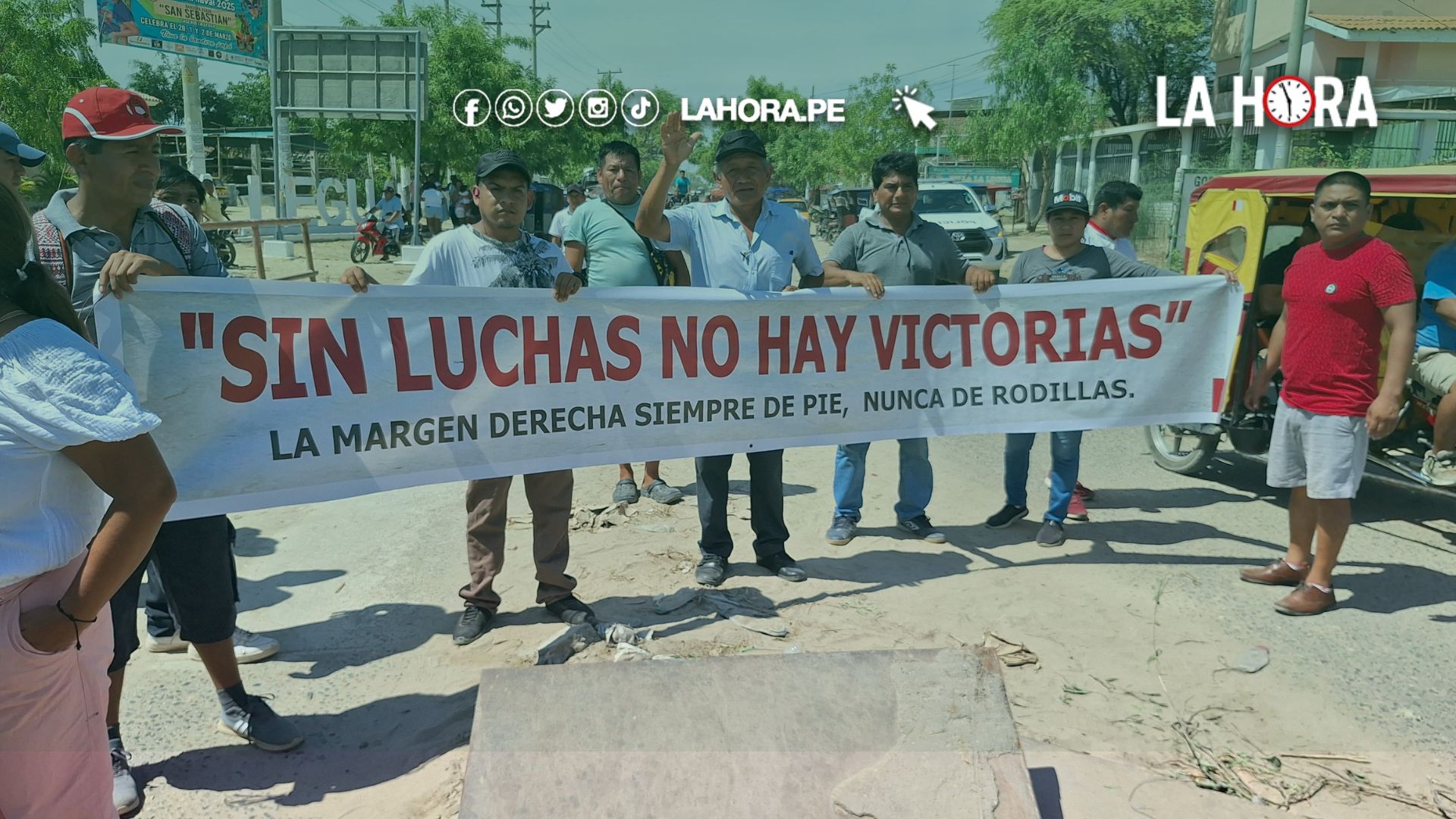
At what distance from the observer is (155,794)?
329 centimetres

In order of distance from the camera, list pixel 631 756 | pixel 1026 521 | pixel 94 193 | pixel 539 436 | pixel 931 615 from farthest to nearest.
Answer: pixel 1026 521
pixel 931 615
pixel 539 436
pixel 94 193
pixel 631 756

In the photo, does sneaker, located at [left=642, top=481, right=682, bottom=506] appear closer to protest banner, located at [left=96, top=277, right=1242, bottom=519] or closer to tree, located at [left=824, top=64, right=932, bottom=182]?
protest banner, located at [left=96, top=277, right=1242, bottom=519]

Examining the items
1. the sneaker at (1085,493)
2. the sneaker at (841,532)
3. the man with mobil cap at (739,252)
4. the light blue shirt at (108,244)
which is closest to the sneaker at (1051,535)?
the sneaker at (1085,493)

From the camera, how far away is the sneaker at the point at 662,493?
630cm

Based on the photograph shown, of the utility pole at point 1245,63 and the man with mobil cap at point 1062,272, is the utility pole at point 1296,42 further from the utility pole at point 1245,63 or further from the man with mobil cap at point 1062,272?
the man with mobil cap at point 1062,272

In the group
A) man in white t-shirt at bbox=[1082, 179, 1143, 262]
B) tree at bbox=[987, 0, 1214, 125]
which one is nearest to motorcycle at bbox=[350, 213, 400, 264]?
man in white t-shirt at bbox=[1082, 179, 1143, 262]

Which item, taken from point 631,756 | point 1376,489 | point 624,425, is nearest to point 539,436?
point 624,425

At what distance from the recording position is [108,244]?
10.8 feet

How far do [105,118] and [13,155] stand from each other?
0.92 meters

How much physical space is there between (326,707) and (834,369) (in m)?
2.62

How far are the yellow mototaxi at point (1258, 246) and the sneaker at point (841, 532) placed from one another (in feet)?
8.02

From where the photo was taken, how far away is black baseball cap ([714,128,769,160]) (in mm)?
4488

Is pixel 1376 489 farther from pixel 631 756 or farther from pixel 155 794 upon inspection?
pixel 155 794

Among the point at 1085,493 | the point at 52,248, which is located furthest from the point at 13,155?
the point at 1085,493
